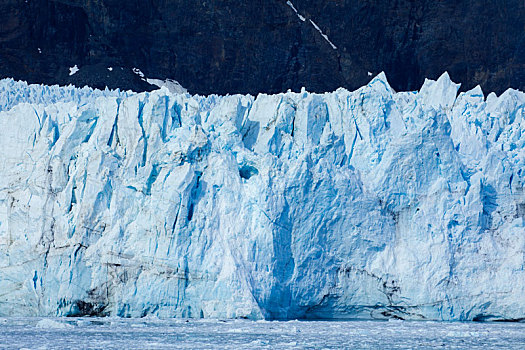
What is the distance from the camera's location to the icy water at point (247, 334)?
500 inches

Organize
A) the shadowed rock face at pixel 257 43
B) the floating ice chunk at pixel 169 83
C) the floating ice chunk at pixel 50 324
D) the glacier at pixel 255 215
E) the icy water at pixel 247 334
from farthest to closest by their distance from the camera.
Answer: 1. the floating ice chunk at pixel 169 83
2. the shadowed rock face at pixel 257 43
3. the glacier at pixel 255 215
4. the floating ice chunk at pixel 50 324
5. the icy water at pixel 247 334

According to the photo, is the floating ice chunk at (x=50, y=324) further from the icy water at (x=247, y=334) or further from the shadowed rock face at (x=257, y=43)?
the shadowed rock face at (x=257, y=43)

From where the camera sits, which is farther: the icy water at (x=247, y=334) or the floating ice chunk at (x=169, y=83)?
the floating ice chunk at (x=169, y=83)

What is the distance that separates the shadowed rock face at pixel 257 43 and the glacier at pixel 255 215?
11.9 metres

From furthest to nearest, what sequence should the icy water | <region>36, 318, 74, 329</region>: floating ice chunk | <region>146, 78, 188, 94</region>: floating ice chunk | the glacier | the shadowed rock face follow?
<region>146, 78, 188, 94</region>: floating ice chunk
the shadowed rock face
the glacier
<region>36, 318, 74, 329</region>: floating ice chunk
the icy water

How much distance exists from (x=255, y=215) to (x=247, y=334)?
2.69 meters

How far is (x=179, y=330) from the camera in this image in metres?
14.4

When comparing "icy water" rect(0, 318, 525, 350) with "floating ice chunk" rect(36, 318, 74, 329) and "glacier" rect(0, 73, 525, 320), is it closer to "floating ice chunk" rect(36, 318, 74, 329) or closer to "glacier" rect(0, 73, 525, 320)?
"floating ice chunk" rect(36, 318, 74, 329)

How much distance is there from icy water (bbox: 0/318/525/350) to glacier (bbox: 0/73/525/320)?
51 cm

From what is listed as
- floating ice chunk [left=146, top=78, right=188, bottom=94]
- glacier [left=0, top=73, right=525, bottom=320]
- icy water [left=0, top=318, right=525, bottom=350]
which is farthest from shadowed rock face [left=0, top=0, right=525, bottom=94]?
icy water [left=0, top=318, right=525, bottom=350]

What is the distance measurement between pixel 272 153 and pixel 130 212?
2611 millimetres

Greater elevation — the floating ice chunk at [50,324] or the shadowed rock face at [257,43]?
the shadowed rock face at [257,43]

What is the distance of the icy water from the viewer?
1269cm

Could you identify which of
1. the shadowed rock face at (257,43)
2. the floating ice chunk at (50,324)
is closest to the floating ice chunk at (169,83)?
the shadowed rock face at (257,43)
